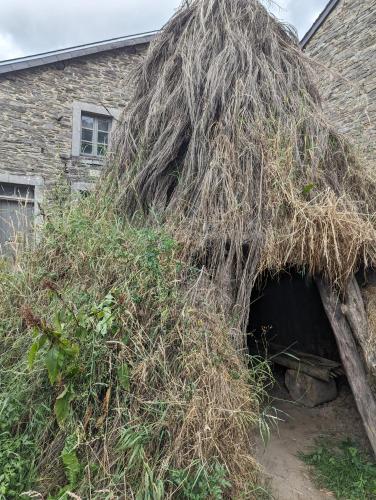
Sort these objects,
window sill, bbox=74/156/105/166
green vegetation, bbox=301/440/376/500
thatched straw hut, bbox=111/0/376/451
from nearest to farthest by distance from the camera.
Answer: green vegetation, bbox=301/440/376/500
thatched straw hut, bbox=111/0/376/451
window sill, bbox=74/156/105/166

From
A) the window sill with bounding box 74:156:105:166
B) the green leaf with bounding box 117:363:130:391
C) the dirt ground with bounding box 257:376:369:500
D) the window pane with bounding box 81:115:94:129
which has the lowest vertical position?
the dirt ground with bounding box 257:376:369:500

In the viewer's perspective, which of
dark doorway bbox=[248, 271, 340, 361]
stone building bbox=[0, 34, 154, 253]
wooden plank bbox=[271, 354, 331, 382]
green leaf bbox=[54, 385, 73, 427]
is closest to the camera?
green leaf bbox=[54, 385, 73, 427]

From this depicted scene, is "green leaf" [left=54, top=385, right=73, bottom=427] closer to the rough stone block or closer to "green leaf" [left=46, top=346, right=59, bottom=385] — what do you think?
"green leaf" [left=46, top=346, right=59, bottom=385]

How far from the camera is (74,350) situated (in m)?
2.19

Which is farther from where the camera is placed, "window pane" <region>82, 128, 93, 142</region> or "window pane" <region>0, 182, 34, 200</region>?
"window pane" <region>82, 128, 93, 142</region>

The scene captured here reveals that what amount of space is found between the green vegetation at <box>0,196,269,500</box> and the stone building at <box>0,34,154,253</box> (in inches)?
236

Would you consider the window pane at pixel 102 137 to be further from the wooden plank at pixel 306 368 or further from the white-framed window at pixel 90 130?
the wooden plank at pixel 306 368

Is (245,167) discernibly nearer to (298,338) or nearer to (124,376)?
(124,376)

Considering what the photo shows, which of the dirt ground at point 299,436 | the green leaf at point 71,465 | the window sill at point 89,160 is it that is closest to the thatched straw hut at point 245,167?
the dirt ground at point 299,436

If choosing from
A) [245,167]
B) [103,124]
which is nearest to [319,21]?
[103,124]

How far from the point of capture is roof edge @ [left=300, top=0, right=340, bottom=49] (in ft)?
27.3

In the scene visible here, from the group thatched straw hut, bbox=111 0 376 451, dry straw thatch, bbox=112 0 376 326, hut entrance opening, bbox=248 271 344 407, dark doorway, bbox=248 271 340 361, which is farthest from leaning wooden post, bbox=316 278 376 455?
dark doorway, bbox=248 271 340 361

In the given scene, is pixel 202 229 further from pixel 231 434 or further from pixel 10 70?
pixel 10 70

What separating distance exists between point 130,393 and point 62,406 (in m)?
0.41
